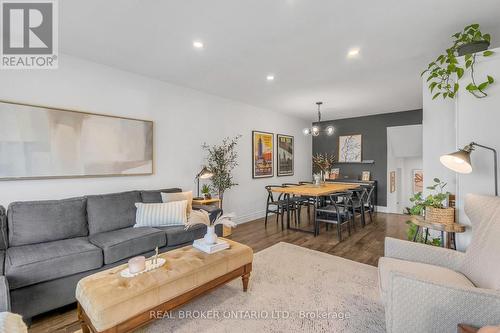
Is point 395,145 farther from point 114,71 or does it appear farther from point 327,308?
point 114,71

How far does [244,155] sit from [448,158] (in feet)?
12.1

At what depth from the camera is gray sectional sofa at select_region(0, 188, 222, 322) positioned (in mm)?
1883

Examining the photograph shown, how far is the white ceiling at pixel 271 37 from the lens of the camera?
201cm

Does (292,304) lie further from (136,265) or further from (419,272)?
(136,265)

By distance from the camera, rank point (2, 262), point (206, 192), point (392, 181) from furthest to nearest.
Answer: point (392, 181) → point (206, 192) → point (2, 262)

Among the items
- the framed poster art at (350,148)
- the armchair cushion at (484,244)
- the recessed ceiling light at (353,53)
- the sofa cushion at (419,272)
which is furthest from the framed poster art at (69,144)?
the framed poster art at (350,148)

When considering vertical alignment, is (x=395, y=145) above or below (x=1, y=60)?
below

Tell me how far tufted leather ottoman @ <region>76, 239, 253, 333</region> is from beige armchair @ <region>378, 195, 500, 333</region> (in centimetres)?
130

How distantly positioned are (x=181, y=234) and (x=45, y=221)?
1367 mm

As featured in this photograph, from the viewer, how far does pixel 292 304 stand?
85.0 inches

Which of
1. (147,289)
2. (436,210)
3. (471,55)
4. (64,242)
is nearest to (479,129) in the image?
(471,55)

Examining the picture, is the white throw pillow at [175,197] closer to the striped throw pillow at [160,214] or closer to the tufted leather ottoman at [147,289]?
the striped throw pillow at [160,214]

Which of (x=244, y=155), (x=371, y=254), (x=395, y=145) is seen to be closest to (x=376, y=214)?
(x=395, y=145)

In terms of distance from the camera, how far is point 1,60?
8.23 feet
